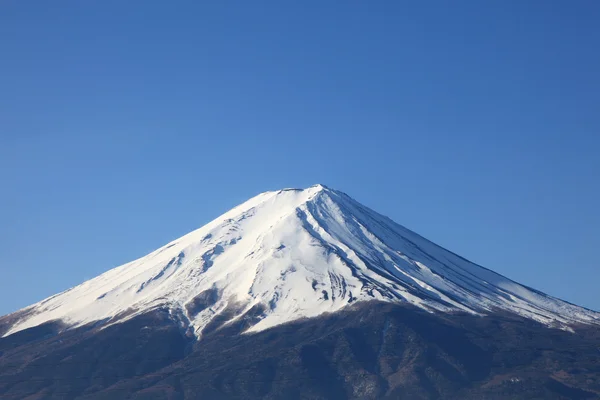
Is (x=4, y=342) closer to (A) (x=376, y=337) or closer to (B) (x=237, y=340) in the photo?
(B) (x=237, y=340)

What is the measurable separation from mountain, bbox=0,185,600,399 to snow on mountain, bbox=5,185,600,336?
39cm

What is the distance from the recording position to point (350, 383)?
131 m

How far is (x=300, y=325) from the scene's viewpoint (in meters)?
149

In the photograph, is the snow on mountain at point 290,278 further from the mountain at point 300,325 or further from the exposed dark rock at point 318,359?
the exposed dark rock at point 318,359

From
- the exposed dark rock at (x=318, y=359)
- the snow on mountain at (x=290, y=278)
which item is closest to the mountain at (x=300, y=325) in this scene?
the exposed dark rock at (x=318, y=359)

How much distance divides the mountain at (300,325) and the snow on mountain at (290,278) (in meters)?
0.39

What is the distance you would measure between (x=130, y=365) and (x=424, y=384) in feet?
144

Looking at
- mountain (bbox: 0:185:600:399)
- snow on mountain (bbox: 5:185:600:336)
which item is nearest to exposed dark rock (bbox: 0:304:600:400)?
mountain (bbox: 0:185:600:399)

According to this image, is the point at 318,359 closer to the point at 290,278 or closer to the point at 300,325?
the point at 300,325

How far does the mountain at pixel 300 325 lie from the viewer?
13125 centimetres

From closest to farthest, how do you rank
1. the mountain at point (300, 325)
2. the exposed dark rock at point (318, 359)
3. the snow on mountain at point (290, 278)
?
the exposed dark rock at point (318, 359), the mountain at point (300, 325), the snow on mountain at point (290, 278)

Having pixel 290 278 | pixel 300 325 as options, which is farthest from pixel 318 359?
pixel 290 278

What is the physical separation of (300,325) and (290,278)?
15.5 meters

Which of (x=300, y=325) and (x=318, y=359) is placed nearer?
(x=318, y=359)
